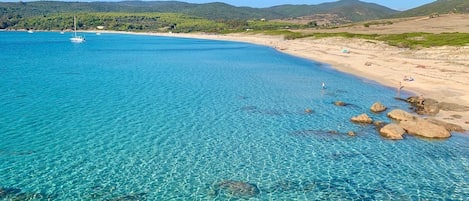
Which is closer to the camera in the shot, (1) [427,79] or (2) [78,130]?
(2) [78,130]

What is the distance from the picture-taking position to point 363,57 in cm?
8238

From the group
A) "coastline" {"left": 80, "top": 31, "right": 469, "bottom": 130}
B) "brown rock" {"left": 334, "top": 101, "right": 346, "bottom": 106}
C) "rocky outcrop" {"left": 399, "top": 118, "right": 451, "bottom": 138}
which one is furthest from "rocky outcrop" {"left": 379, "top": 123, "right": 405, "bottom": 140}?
"brown rock" {"left": 334, "top": 101, "right": 346, "bottom": 106}

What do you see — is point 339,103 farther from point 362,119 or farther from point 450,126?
point 450,126

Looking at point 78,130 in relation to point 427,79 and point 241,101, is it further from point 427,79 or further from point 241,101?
point 427,79

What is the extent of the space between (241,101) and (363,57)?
4889cm

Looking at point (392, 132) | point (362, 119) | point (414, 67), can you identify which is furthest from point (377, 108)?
point (414, 67)

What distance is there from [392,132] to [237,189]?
1512 cm

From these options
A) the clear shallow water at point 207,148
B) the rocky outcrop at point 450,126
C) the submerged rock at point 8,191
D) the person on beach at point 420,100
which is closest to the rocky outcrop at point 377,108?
the clear shallow water at point 207,148

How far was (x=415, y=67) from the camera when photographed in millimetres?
62250

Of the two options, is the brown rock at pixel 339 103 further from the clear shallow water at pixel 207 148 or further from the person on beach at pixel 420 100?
the person on beach at pixel 420 100

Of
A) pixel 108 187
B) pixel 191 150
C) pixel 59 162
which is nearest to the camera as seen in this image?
pixel 108 187

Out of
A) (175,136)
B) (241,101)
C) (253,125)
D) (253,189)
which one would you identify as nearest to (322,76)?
(241,101)

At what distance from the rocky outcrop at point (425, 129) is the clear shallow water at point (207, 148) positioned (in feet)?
3.37

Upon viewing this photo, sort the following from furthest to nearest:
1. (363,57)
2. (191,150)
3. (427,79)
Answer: (363,57), (427,79), (191,150)
